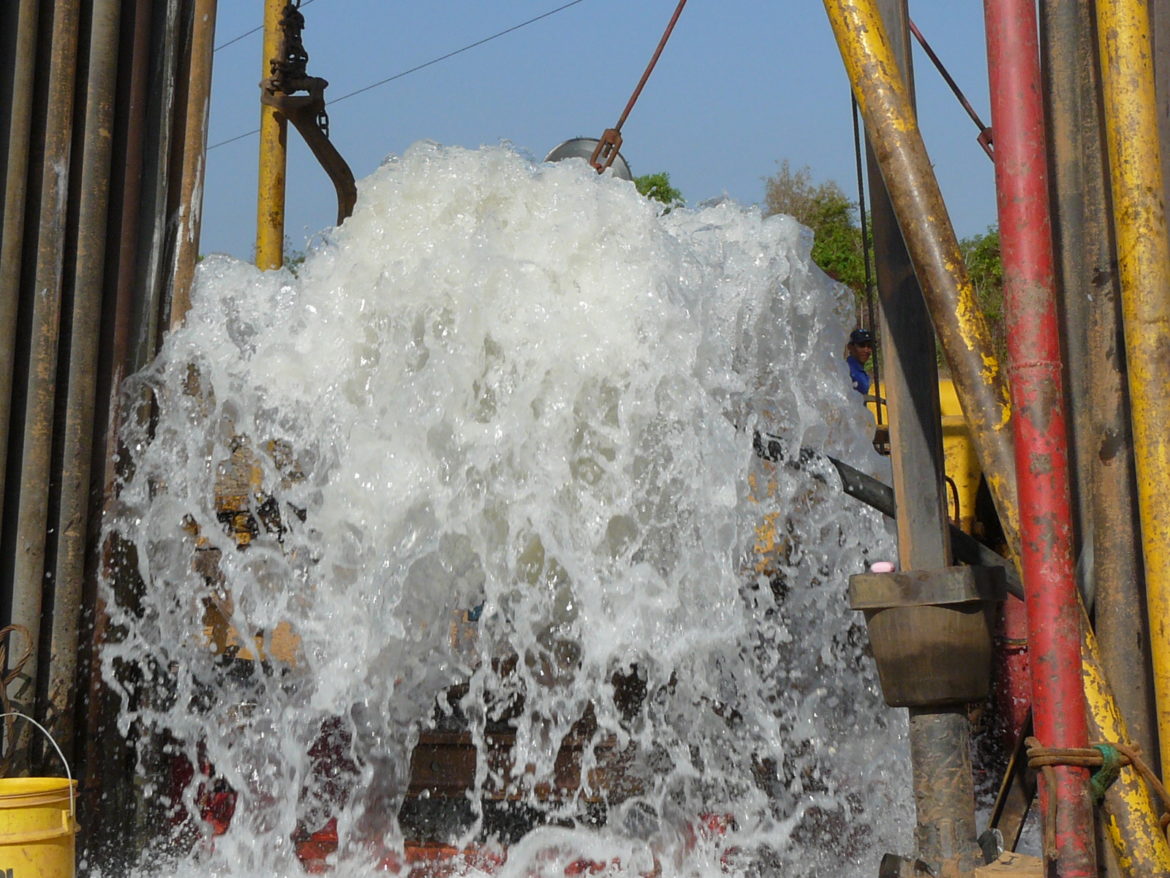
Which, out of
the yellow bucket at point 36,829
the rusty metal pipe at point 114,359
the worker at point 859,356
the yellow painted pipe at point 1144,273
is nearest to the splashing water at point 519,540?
the rusty metal pipe at point 114,359

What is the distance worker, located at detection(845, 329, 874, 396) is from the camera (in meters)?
6.51

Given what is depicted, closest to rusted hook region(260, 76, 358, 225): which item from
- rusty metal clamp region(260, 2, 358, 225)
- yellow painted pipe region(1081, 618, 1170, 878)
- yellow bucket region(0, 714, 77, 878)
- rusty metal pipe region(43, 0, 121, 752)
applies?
rusty metal clamp region(260, 2, 358, 225)

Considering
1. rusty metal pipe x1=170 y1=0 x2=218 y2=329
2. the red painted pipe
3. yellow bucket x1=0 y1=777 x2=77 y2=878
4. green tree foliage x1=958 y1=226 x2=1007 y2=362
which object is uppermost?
green tree foliage x1=958 y1=226 x2=1007 y2=362

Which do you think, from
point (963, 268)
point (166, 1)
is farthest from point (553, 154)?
point (963, 268)

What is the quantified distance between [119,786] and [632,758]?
6.65 feet

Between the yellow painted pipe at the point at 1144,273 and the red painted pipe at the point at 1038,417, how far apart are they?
1.10 feet

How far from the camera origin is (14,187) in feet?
14.7

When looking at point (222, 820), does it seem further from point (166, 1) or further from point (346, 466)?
point (166, 1)

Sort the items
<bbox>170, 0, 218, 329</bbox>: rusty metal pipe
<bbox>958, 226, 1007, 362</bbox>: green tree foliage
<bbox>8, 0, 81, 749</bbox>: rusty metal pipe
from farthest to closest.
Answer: <bbox>958, 226, 1007, 362</bbox>: green tree foliage → <bbox>170, 0, 218, 329</bbox>: rusty metal pipe → <bbox>8, 0, 81, 749</bbox>: rusty metal pipe

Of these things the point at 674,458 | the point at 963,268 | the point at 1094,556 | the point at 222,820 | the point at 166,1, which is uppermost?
the point at 166,1

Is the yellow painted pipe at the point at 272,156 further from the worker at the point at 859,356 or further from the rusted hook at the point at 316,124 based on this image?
the worker at the point at 859,356

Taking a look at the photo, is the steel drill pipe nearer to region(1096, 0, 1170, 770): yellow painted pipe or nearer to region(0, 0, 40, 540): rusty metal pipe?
region(1096, 0, 1170, 770): yellow painted pipe

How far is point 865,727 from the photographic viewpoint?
453 cm

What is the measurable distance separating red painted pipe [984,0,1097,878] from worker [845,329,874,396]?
4.00 m
